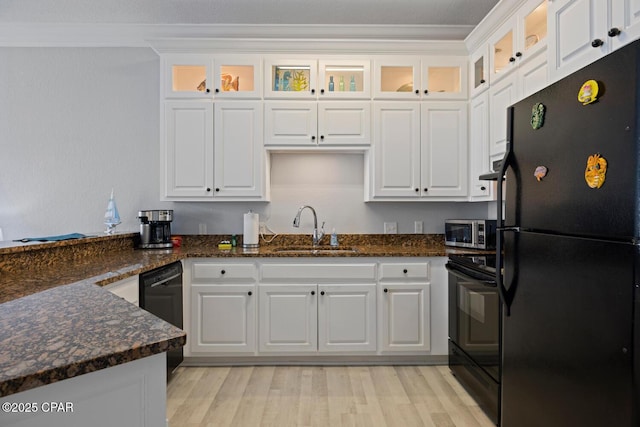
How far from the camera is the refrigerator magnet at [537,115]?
55.4 inches

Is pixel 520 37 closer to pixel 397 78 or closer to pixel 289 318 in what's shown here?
pixel 397 78

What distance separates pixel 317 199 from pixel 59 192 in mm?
2306

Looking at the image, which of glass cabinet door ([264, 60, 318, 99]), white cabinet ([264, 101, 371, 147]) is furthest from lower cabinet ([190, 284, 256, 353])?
glass cabinet door ([264, 60, 318, 99])

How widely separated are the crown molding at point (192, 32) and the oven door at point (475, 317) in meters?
2.06

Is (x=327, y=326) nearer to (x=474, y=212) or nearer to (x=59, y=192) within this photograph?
(x=474, y=212)

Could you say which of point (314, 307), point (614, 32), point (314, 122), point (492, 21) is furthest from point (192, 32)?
point (614, 32)

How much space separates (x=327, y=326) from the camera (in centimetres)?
264

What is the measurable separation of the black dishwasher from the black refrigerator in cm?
172

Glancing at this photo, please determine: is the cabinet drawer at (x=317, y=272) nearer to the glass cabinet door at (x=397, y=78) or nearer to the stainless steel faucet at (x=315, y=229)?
the stainless steel faucet at (x=315, y=229)

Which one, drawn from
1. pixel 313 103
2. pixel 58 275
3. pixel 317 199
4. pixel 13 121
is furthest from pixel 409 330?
pixel 13 121

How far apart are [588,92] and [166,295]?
2362mm

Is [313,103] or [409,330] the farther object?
[313,103]

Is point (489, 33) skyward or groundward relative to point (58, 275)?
skyward

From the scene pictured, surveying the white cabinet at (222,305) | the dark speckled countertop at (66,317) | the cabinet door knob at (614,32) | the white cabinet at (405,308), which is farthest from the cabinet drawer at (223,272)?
the cabinet door knob at (614,32)
